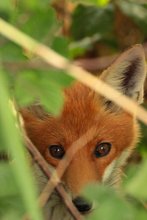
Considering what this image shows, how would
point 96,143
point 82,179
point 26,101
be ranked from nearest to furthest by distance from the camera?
point 26,101 → point 82,179 → point 96,143

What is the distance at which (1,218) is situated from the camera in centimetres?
223

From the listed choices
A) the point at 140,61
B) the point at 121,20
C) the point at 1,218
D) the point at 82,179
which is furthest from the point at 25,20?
the point at 121,20

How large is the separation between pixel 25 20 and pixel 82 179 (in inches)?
52.2

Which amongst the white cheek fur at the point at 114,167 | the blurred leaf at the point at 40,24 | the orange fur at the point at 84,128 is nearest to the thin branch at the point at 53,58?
the blurred leaf at the point at 40,24

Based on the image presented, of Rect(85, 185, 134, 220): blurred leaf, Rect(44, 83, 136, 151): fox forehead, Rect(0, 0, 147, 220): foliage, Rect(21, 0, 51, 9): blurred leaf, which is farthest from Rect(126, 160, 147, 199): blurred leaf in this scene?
Rect(44, 83, 136, 151): fox forehead

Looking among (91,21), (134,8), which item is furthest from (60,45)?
(91,21)

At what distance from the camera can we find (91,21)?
5105 mm

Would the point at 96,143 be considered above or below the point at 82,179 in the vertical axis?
above

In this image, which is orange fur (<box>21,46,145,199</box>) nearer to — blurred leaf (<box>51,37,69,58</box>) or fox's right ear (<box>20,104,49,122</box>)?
fox's right ear (<box>20,104,49,122</box>)

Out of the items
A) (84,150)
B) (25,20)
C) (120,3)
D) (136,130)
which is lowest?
(25,20)

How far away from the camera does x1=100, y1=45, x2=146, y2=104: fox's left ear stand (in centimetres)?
373

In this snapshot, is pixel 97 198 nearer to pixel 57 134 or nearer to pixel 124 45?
pixel 57 134

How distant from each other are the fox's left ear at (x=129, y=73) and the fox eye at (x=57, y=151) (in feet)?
1.58

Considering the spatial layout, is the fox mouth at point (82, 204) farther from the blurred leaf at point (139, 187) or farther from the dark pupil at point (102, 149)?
the blurred leaf at point (139, 187)
